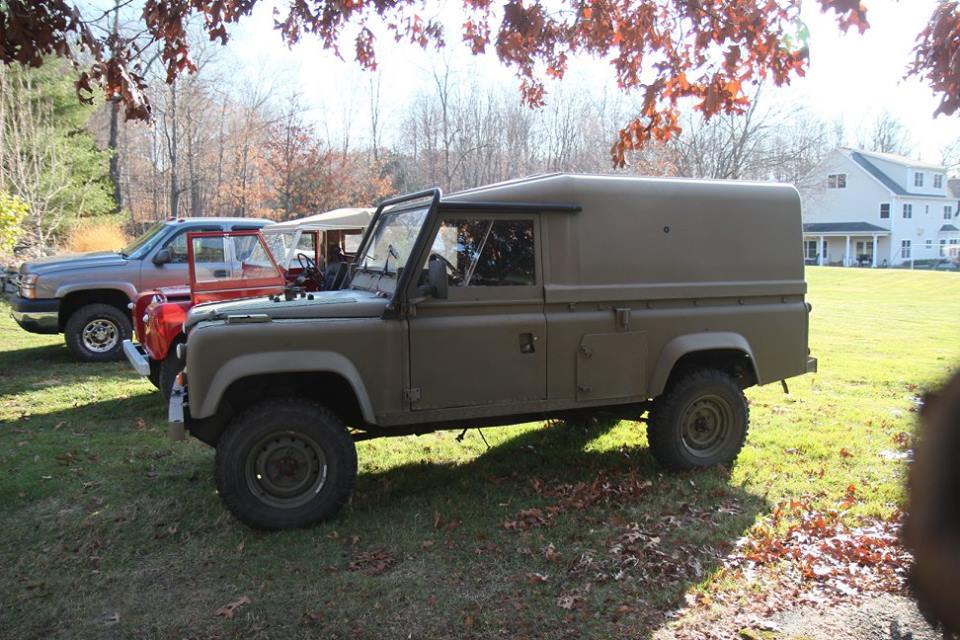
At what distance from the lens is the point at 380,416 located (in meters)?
4.65

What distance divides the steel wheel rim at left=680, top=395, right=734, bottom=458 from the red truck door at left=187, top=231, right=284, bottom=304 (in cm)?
439

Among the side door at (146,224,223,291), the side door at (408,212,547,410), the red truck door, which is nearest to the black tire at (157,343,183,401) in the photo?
the red truck door

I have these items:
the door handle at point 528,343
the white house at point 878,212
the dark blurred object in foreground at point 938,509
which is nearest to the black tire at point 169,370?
the door handle at point 528,343

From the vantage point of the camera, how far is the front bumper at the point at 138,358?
6677mm

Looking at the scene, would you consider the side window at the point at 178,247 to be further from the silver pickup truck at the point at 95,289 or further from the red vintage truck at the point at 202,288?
the red vintage truck at the point at 202,288

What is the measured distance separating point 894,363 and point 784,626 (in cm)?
826

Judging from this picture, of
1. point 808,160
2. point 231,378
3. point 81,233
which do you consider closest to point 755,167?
point 808,160

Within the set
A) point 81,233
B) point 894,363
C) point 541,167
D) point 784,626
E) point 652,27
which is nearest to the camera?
point 784,626

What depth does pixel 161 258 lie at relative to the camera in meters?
10.2

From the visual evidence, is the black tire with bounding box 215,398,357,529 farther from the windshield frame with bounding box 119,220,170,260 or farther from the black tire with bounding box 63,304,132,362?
the windshield frame with bounding box 119,220,170,260

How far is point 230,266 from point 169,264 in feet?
10.6

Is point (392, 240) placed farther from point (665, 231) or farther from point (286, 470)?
point (665, 231)

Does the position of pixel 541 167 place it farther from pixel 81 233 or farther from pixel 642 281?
pixel 642 281

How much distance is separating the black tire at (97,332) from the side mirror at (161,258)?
0.84 m
